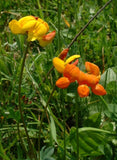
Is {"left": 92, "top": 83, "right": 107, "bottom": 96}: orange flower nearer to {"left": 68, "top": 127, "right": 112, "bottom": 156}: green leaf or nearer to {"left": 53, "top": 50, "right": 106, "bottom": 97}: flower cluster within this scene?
{"left": 53, "top": 50, "right": 106, "bottom": 97}: flower cluster

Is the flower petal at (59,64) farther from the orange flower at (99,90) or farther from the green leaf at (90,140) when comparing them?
the green leaf at (90,140)

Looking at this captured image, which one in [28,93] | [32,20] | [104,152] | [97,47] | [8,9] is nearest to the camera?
[32,20]

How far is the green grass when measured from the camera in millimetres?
1694

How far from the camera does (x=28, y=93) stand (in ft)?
6.98

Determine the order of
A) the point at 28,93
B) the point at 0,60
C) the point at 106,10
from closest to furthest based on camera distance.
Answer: the point at 28,93 < the point at 0,60 < the point at 106,10

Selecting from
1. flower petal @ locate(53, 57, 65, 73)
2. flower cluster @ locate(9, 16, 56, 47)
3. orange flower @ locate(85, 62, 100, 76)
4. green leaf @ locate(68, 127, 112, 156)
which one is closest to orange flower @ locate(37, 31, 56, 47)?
flower cluster @ locate(9, 16, 56, 47)

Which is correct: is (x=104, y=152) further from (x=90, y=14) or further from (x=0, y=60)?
(x=90, y=14)

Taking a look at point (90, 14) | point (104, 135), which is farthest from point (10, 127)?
point (90, 14)

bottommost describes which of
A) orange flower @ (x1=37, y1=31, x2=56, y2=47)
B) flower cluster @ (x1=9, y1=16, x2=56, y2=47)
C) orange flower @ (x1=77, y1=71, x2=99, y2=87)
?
orange flower @ (x1=77, y1=71, x2=99, y2=87)

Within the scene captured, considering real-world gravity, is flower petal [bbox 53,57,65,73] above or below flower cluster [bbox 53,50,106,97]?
above

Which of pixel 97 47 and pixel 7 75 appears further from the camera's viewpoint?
pixel 97 47

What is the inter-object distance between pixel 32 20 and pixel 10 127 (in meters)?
0.94

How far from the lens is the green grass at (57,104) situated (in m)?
1.69

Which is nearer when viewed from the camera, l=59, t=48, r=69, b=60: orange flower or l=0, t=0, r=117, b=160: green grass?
l=59, t=48, r=69, b=60: orange flower
